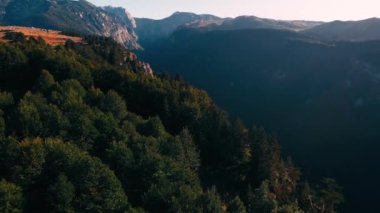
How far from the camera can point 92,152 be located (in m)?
86.9

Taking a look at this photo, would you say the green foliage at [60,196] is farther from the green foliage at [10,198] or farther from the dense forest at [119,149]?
the green foliage at [10,198]

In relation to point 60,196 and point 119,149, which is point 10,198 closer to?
point 60,196

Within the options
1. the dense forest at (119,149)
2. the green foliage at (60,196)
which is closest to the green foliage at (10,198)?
the dense forest at (119,149)

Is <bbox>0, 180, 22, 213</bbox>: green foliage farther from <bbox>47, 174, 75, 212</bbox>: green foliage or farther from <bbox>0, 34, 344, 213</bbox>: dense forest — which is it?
<bbox>47, 174, 75, 212</bbox>: green foliage

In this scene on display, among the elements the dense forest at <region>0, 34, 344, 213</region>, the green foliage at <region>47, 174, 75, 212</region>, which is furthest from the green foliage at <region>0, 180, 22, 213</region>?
the green foliage at <region>47, 174, 75, 212</region>

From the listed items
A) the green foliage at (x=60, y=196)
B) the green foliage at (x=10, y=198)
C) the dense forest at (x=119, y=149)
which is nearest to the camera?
the green foliage at (x=10, y=198)

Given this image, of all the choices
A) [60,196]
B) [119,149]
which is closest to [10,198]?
[60,196]

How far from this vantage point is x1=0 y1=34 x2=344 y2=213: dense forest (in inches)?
2672

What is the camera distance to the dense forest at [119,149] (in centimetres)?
6788

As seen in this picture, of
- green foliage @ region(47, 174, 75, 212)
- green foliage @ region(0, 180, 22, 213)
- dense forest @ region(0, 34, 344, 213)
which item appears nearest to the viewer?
green foliage @ region(0, 180, 22, 213)

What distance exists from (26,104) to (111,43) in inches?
4092

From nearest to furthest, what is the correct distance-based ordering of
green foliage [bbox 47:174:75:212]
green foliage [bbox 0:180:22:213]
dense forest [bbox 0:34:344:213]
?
green foliage [bbox 0:180:22:213]
green foliage [bbox 47:174:75:212]
dense forest [bbox 0:34:344:213]

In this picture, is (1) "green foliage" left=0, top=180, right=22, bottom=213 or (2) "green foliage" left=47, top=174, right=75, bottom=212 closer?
(1) "green foliage" left=0, top=180, right=22, bottom=213

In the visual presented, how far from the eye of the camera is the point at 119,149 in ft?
264
